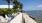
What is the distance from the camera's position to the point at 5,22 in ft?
8.60

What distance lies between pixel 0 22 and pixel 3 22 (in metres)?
0.06

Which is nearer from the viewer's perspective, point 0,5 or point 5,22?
point 5,22

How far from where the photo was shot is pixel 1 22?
2.61 metres

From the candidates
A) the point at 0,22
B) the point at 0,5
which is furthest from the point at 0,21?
the point at 0,5

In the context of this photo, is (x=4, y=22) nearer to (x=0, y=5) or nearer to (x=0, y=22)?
(x=0, y=22)

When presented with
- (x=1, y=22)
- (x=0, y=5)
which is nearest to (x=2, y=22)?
(x=1, y=22)

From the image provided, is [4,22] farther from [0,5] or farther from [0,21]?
[0,5]

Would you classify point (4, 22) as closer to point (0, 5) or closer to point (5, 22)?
point (5, 22)

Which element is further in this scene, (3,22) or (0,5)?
(0,5)

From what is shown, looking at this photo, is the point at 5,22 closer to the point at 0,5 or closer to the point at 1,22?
the point at 1,22

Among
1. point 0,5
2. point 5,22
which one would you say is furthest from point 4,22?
point 0,5

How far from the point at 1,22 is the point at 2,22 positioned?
0.06ft

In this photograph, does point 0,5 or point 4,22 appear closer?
point 4,22

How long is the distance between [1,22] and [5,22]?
76 millimetres
